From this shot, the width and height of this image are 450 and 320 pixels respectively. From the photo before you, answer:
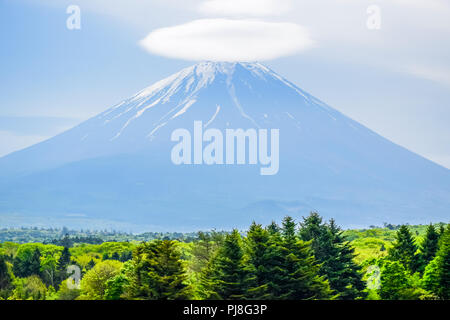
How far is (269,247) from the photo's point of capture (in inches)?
1292

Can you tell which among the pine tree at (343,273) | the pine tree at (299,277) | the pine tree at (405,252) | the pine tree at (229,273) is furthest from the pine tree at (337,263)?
the pine tree at (405,252)

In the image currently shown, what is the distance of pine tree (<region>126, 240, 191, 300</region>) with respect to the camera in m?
31.2

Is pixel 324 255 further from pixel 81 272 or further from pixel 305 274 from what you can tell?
pixel 81 272

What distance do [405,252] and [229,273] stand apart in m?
17.3

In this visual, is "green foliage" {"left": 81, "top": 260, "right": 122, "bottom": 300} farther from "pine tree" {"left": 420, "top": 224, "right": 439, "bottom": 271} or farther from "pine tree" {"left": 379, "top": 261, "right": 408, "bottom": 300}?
"pine tree" {"left": 420, "top": 224, "right": 439, "bottom": 271}

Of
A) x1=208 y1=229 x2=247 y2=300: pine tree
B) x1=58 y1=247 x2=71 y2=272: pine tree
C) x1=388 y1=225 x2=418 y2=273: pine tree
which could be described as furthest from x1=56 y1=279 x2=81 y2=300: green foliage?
x1=388 y1=225 x2=418 y2=273: pine tree

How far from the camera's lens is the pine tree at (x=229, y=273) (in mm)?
30953

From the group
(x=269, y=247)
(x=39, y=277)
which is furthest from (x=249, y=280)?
(x=39, y=277)

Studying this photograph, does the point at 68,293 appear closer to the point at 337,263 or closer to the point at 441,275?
the point at 337,263

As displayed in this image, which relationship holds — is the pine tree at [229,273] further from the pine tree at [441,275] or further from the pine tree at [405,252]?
the pine tree at [405,252]

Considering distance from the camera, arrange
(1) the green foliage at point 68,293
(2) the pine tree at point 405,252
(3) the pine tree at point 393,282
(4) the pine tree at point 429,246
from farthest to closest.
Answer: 1. (4) the pine tree at point 429,246
2. (2) the pine tree at point 405,252
3. (1) the green foliage at point 68,293
4. (3) the pine tree at point 393,282

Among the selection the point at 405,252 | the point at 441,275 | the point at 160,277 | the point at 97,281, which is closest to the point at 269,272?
the point at 160,277

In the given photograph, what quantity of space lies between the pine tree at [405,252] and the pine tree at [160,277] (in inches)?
675
